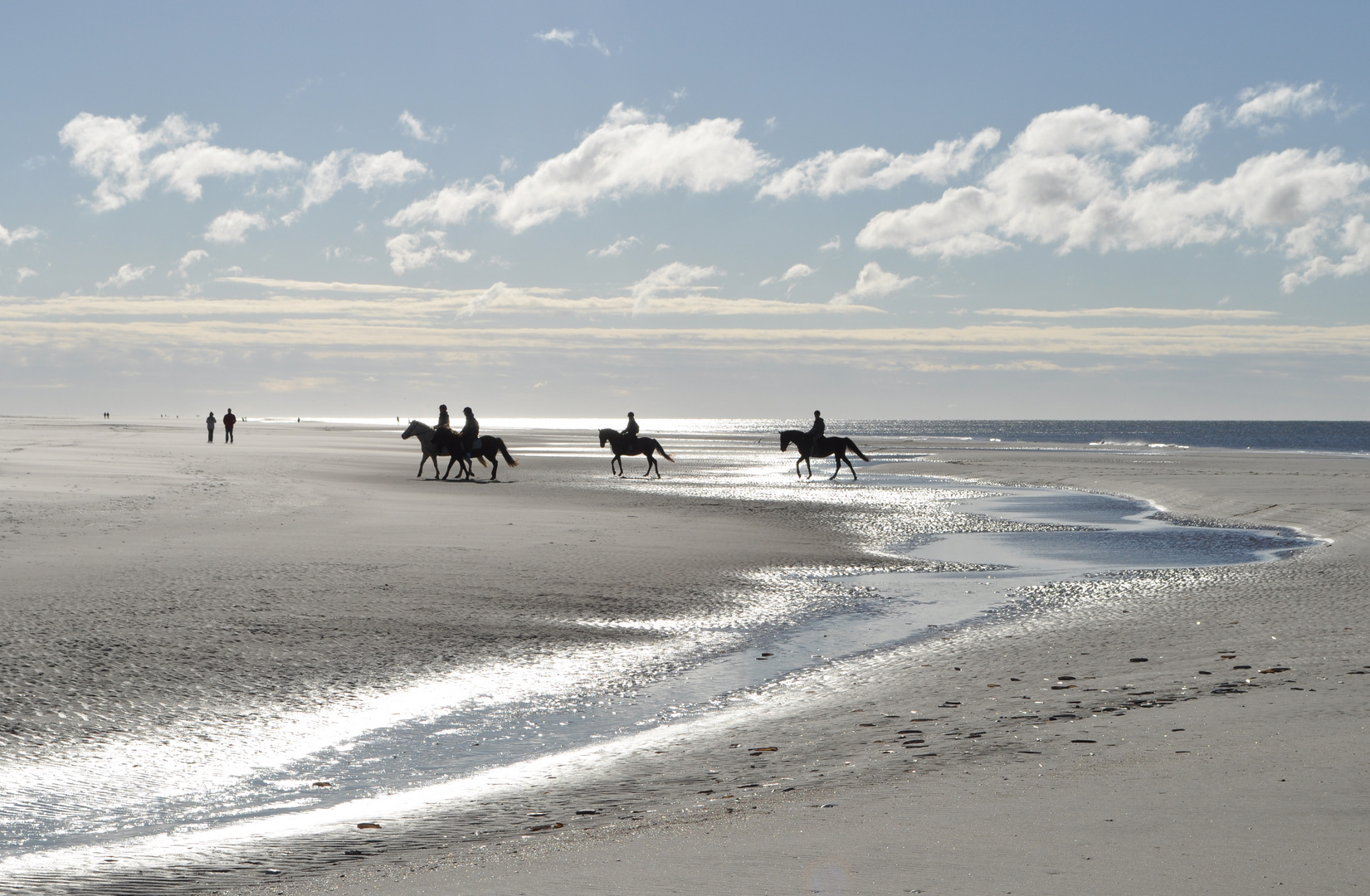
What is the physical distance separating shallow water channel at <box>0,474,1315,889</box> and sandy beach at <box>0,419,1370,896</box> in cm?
44

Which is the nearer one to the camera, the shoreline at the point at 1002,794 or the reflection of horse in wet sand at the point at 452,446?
the shoreline at the point at 1002,794

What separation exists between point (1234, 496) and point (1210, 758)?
24.6 metres

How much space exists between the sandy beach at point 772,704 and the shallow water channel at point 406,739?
0.44m

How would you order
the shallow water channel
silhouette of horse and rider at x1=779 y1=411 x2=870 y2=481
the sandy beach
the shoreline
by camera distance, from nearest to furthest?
the shoreline
the sandy beach
the shallow water channel
silhouette of horse and rider at x1=779 y1=411 x2=870 y2=481

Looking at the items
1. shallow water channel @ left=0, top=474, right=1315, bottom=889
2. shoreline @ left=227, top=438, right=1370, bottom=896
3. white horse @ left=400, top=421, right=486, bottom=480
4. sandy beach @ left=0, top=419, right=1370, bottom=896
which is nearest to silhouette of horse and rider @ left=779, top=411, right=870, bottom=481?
white horse @ left=400, top=421, right=486, bottom=480

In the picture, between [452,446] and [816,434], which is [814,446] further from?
[452,446]

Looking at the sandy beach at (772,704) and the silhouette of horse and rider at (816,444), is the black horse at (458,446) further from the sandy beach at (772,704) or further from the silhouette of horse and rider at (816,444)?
the sandy beach at (772,704)

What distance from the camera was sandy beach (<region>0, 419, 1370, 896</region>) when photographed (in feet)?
15.8

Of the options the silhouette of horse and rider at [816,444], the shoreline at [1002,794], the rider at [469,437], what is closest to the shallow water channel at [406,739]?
the shoreline at [1002,794]

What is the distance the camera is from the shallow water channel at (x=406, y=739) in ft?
18.2

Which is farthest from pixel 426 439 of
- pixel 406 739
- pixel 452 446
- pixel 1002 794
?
pixel 1002 794

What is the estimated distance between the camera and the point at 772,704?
8.23 m

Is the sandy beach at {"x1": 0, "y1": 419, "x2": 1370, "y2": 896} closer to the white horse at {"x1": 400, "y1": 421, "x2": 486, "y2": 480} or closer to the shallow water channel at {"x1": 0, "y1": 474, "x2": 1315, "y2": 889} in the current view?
the shallow water channel at {"x1": 0, "y1": 474, "x2": 1315, "y2": 889}

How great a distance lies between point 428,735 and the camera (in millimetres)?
7367
